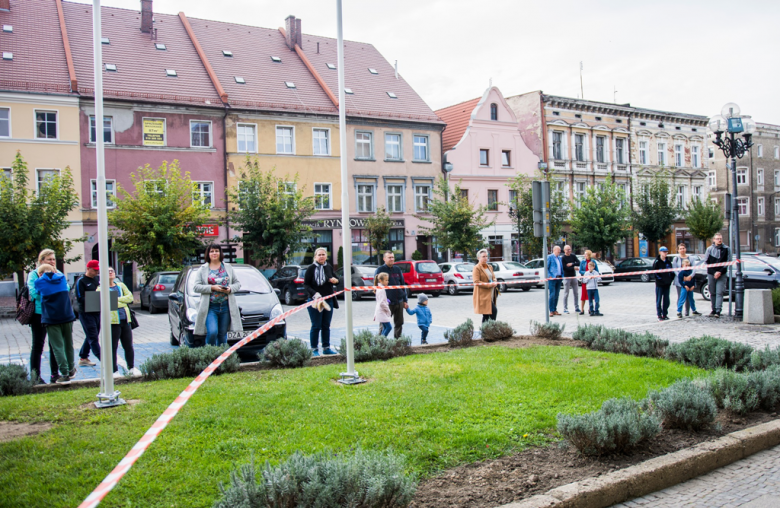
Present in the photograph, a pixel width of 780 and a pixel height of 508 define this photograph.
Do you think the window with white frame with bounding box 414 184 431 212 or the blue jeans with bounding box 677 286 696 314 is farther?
the window with white frame with bounding box 414 184 431 212

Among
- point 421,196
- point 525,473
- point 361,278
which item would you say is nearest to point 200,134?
point 361,278

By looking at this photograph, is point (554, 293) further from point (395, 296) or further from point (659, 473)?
point (659, 473)

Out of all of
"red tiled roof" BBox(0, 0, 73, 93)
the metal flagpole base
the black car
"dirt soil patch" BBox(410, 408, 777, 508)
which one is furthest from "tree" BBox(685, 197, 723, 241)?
the metal flagpole base

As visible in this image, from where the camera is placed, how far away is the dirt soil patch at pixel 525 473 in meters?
4.12

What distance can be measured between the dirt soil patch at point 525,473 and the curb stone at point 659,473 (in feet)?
0.36

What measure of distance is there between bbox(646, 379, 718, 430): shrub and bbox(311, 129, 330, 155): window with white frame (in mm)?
32395

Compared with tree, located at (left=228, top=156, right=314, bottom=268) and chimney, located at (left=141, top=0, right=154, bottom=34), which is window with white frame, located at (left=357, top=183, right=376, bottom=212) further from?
chimney, located at (left=141, top=0, right=154, bottom=34)

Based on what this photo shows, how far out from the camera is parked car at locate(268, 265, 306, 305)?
25.3 m

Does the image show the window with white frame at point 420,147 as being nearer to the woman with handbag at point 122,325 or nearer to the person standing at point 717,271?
the person standing at point 717,271

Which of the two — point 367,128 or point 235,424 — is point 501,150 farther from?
point 235,424

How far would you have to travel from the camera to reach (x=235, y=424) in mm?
5449

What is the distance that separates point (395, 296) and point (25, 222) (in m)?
16.4

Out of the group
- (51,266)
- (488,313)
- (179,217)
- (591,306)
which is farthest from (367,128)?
(51,266)

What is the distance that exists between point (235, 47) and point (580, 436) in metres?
38.1
